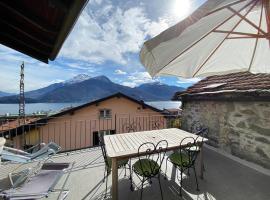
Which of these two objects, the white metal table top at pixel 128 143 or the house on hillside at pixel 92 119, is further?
the house on hillside at pixel 92 119

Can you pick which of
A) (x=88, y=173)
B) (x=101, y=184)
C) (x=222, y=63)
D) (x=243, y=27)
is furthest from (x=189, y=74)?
(x=88, y=173)

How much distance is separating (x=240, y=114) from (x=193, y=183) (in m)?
2.19

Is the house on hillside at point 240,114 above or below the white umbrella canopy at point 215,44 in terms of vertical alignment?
below

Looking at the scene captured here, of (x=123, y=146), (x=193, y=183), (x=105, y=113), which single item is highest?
(x=123, y=146)

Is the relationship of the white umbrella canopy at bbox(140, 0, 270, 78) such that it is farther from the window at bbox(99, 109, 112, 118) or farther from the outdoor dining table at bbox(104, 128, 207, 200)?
the window at bbox(99, 109, 112, 118)

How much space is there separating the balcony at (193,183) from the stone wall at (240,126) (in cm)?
30

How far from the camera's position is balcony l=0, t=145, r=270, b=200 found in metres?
2.76

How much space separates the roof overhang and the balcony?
7.37 feet

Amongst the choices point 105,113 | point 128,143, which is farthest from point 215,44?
point 105,113

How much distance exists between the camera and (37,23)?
1977 millimetres

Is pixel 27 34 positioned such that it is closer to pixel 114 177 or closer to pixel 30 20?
pixel 30 20

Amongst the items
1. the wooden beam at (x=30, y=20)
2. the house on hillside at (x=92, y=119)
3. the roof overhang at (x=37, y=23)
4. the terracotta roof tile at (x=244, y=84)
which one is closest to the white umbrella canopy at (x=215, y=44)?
the roof overhang at (x=37, y=23)

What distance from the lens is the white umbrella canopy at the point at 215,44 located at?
172 centimetres

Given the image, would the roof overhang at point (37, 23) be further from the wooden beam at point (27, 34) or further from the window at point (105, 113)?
the window at point (105, 113)
